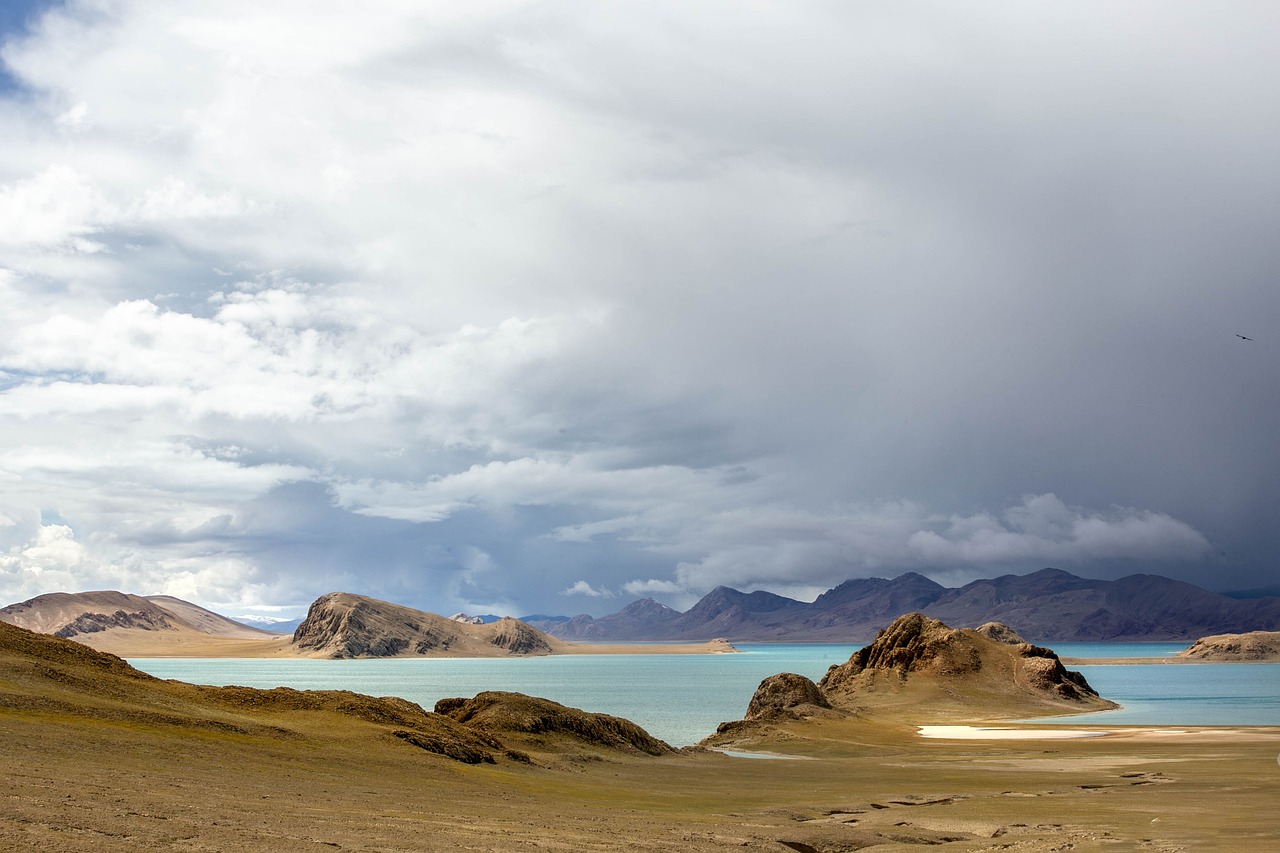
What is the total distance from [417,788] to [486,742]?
53.6 feet

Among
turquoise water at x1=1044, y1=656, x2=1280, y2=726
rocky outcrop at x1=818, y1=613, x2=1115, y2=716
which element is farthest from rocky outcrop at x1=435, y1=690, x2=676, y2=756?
rocky outcrop at x1=818, y1=613, x2=1115, y2=716

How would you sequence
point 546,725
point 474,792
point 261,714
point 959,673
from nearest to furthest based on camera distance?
point 474,792
point 261,714
point 546,725
point 959,673

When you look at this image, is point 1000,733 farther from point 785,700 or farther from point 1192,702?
point 1192,702

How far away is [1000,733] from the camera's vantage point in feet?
282

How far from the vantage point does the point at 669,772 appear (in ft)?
183

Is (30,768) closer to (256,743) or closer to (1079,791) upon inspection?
(256,743)

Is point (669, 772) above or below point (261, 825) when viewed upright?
below

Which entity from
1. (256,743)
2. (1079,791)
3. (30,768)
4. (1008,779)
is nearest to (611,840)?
(30,768)

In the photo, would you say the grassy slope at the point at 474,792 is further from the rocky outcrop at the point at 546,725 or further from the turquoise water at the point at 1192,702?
the turquoise water at the point at 1192,702

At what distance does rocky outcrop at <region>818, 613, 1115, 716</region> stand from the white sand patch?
2144 centimetres

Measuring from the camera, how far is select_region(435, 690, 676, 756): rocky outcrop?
60.4 m

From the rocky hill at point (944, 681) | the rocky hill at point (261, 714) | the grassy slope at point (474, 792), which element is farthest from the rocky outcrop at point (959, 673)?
the rocky hill at point (261, 714)

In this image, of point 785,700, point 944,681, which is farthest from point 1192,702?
point 785,700

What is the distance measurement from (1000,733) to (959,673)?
122 ft
